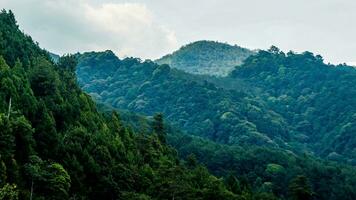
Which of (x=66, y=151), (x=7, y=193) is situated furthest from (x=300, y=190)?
(x=7, y=193)

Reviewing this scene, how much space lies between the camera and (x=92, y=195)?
81000 millimetres

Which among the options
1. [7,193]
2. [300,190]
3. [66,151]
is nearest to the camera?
[7,193]

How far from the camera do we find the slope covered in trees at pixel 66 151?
6850 centimetres

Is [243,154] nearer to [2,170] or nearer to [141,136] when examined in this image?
[141,136]

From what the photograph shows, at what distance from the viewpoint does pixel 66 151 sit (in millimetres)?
81438

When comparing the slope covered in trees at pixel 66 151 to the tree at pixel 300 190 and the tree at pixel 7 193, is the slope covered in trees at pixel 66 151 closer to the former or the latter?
the tree at pixel 7 193

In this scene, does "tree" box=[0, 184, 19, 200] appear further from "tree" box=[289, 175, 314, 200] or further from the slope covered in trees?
Answer: "tree" box=[289, 175, 314, 200]

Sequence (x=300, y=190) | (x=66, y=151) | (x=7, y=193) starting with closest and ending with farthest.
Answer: (x=7, y=193) < (x=66, y=151) < (x=300, y=190)

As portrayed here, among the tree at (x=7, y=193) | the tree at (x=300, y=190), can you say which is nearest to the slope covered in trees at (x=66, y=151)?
the tree at (x=7, y=193)

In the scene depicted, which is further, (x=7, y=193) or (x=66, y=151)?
(x=66, y=151)

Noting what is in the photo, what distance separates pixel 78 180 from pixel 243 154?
89.1 meters

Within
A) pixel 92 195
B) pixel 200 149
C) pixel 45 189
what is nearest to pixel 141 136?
pixel 92 195

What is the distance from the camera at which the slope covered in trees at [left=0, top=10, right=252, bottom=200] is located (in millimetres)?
68500

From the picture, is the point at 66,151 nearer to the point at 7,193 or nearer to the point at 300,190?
the point at 7,193
